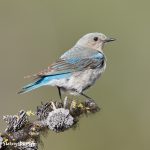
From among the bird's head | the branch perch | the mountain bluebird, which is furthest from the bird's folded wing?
the branch perch

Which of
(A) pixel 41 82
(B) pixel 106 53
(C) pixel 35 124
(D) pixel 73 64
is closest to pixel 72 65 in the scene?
(D) pixel 73 64

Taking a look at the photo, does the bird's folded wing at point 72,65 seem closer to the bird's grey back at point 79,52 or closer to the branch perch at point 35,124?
the bird's grey back at point 79,52

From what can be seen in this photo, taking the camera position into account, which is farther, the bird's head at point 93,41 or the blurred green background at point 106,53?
the bird's head at point 93,41

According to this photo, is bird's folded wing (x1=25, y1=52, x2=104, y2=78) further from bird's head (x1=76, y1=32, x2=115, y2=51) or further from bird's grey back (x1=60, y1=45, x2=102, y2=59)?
bird's head (x1=76, y1=32, x2=115, y2=51)

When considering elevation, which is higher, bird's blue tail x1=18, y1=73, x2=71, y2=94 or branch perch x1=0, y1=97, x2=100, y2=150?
bird's blue tail x1=18, y1=73, x2=71, y2=94

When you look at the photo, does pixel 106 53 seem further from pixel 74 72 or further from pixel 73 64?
pixel 74 72

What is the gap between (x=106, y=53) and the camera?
1157cm

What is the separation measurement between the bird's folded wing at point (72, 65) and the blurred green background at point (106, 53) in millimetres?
653

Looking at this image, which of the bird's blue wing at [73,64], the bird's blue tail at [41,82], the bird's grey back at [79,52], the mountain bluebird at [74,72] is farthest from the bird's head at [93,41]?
the bird's blue tail at [41,82]

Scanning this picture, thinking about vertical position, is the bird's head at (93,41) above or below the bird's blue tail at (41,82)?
above

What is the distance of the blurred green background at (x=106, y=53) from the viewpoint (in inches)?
311

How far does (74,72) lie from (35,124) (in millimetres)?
3444

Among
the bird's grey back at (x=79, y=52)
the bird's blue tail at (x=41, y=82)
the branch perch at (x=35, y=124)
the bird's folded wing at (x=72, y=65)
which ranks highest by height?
the bird's grey back at (x=79, y=52)

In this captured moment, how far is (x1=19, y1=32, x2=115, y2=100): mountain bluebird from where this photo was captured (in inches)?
268
